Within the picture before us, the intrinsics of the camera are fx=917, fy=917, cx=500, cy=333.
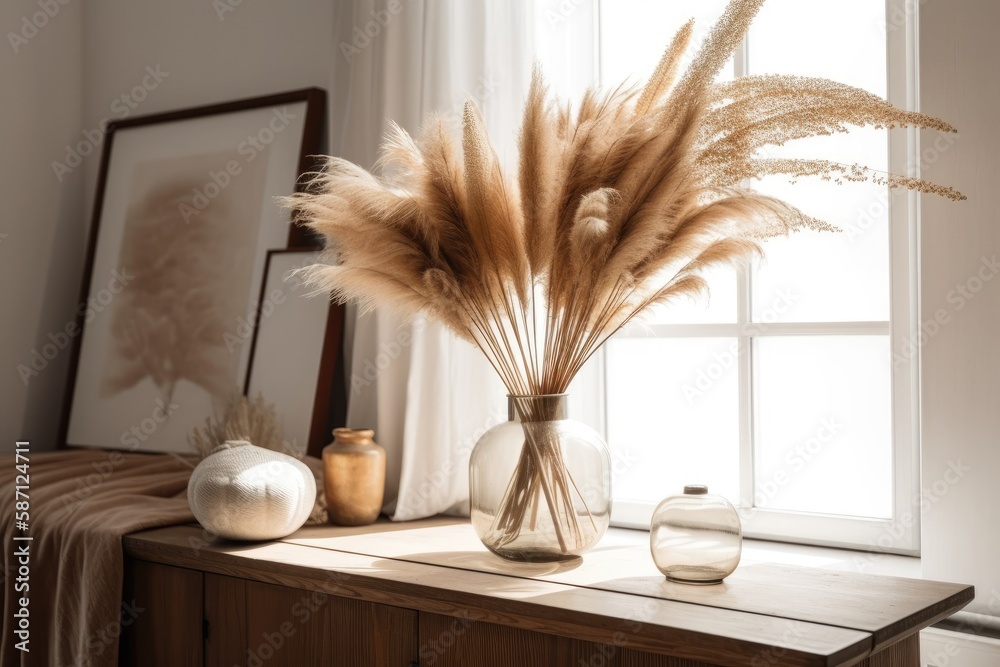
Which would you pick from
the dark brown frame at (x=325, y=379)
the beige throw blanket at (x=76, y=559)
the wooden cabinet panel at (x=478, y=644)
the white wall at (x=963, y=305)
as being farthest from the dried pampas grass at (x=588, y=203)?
the beige throw blanket at (x=76, y=559)

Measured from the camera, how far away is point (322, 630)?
1.61 metres

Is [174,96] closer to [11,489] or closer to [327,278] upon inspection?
[11,489]

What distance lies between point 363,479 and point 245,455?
261 mm

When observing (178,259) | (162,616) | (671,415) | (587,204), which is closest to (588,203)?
(587,204)

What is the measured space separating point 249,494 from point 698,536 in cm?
85

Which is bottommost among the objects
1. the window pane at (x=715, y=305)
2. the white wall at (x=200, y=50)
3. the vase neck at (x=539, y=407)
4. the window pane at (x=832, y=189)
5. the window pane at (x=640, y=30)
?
the vase neck at (x=539, y=407)

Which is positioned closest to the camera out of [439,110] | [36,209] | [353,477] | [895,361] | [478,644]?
[478,644]

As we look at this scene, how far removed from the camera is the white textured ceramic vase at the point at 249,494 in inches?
68.6

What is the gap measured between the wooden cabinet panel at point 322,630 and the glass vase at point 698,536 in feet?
1.41

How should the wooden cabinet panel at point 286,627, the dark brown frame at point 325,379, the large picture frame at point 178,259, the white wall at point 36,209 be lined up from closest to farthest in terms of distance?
the wooden cabinet panel at point 286,627 → the dark brown frame at point 325,379 → the large picture frame at point 178,259 → the white wall at point 36,209

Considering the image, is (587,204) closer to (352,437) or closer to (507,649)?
(507,649)

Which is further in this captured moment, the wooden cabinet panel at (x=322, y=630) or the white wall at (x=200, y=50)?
the white wall at (x=200, y=50)

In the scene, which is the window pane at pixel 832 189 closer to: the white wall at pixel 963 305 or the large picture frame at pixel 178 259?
the white wall at pixel 963 305

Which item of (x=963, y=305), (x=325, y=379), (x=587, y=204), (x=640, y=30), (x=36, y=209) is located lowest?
(x=325, y=379)
